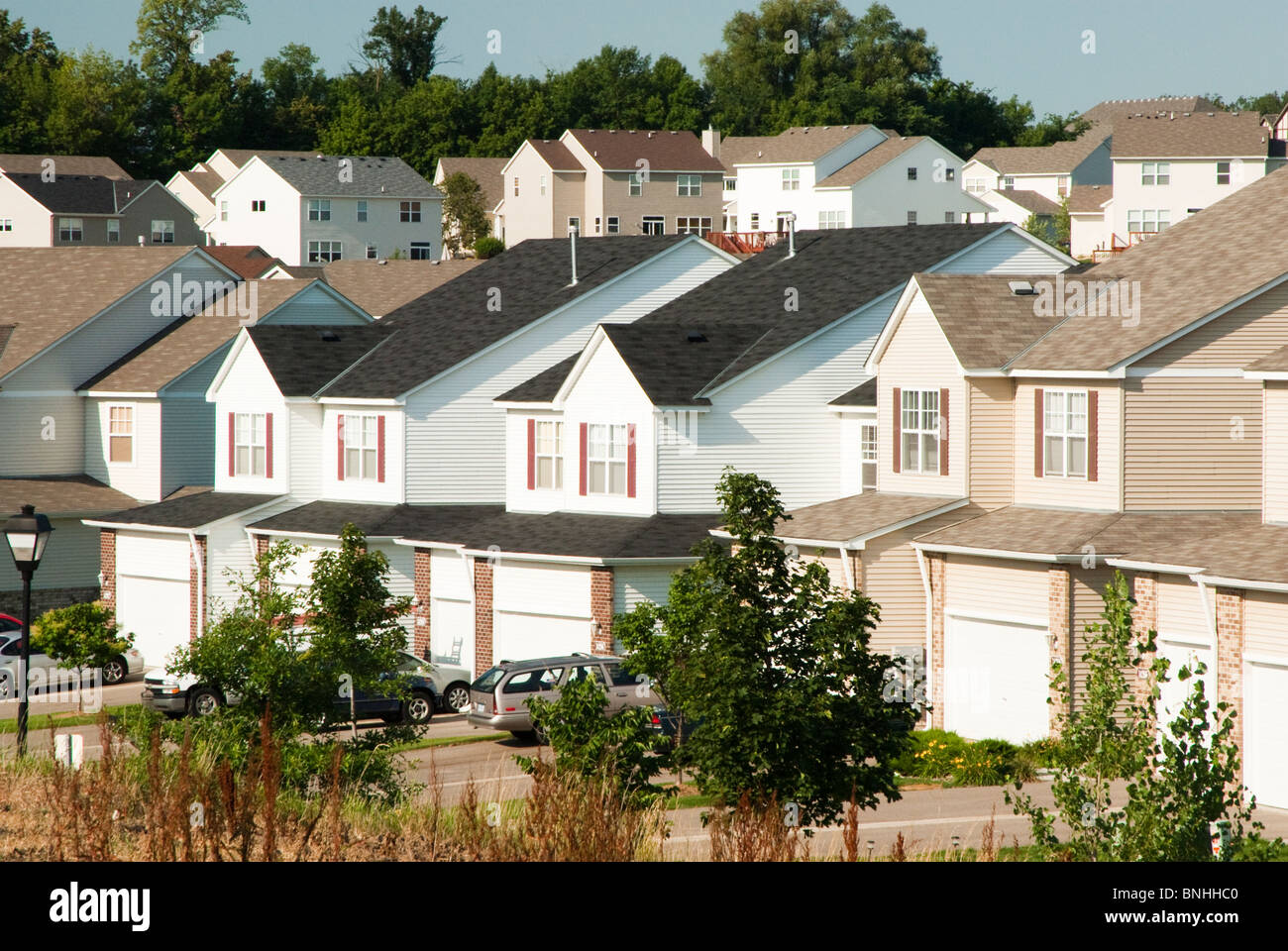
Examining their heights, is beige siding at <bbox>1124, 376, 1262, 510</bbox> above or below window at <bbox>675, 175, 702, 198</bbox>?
below

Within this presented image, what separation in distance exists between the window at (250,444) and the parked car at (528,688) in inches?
566

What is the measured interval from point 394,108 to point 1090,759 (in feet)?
387

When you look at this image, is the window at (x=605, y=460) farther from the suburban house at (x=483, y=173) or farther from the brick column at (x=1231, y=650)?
the suburban house at (x=483, y=173)

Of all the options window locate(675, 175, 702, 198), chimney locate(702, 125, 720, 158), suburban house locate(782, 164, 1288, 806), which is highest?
chimney locate(702, 125, 720, 158)

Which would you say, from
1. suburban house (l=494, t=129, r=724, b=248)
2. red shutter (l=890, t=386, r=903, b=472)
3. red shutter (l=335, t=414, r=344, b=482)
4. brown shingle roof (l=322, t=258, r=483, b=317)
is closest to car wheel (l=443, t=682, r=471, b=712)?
red shutter (l=335, t=414, r=344, b=482)

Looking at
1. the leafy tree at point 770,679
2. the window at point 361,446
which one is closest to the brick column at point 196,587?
the window at point 361,446

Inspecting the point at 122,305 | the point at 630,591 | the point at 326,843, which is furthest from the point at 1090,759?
the point at 122,305

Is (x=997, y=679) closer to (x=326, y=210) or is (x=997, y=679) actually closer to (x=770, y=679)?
(x=770, y=679)

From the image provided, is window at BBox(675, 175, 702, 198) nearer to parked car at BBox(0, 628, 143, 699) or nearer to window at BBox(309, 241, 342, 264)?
window at BBox(309, 241, 342, 264)

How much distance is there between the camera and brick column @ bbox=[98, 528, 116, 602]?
146ft

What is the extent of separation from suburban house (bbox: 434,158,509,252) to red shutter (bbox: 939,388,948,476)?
8799cm

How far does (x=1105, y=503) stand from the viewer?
2875 cm

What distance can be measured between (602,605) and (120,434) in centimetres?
2013

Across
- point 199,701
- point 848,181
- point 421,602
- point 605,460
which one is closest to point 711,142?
point 848,181
